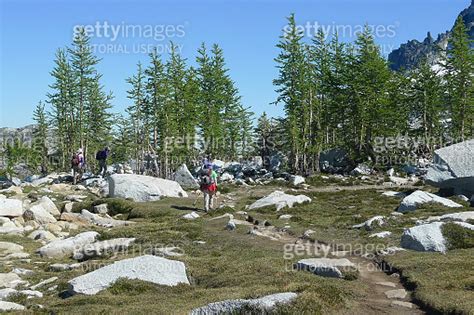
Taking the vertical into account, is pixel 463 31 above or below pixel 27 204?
above

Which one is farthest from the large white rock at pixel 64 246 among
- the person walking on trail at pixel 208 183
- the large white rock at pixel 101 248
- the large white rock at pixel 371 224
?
the large white rock at pixel 371 224

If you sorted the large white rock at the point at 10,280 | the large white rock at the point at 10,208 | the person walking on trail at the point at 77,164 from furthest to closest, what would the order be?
the person walking on trail at the point at 77,164, the large white rock at the point at 10,208, the large white rock at the point at 10,280

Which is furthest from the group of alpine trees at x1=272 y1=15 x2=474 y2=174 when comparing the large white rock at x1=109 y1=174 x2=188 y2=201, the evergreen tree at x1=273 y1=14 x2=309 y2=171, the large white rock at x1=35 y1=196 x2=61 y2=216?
the large white rock at x1=35 y1=196 x2=61 y2=216

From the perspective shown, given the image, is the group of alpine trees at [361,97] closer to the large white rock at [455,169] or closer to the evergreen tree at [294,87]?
the evergreen tree at [294,87]

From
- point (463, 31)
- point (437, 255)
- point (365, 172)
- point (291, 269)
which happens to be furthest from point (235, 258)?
point (463, 31)

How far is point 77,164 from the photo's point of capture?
165ft

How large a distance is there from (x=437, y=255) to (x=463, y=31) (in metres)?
46.9

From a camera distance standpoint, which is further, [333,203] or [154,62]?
[154,62]

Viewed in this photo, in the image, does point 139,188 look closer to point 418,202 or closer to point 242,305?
point 418,202

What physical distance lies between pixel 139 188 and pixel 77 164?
46.4 feet

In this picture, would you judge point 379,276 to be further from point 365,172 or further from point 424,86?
point 424,86

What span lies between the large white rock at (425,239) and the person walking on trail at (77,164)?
37.6 metres

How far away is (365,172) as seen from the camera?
173 ft

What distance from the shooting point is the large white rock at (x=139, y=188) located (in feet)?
127
